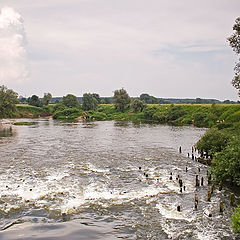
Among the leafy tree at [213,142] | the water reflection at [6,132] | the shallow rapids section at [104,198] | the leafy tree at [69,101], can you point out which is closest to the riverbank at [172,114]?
the leafy tree at [69,101]

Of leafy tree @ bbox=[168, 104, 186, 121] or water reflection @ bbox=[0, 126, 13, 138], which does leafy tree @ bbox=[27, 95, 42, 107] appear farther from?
water reflection @ bbox=[0, 126, 13, 138]

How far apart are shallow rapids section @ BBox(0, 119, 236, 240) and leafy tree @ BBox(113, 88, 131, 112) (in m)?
115

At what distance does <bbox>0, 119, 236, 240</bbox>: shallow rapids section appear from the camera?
68.6 feet

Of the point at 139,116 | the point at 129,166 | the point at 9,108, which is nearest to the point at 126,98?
the point at 139,116

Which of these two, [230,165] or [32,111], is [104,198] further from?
[32,111]

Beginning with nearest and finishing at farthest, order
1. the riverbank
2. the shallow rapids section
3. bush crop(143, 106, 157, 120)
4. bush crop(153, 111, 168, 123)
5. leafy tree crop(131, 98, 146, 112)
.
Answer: the shallow rapids section → the riverbank → bush crop(153, 111, 168, 123) → bush crop(143, 106, 157, 120) → leafy tree crop(131, 98, 146, 112)

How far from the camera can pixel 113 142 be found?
64.0 meters

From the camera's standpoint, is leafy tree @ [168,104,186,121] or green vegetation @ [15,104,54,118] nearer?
leafy tree @ [168,104,186,121]

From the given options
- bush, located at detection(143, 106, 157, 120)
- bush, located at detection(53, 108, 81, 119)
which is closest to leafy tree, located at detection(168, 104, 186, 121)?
bush, located at detection(143, 106, 157, 120)

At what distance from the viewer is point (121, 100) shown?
16238cm

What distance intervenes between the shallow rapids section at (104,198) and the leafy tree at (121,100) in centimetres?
11465

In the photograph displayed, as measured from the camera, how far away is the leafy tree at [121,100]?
163 metres

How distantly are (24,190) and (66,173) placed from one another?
7.72 metres

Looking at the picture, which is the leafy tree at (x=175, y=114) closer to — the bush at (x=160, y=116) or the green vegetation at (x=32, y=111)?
the bush at (x=160, y=116)
